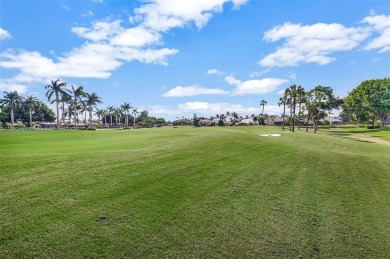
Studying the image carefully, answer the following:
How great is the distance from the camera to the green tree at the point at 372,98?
74.6m

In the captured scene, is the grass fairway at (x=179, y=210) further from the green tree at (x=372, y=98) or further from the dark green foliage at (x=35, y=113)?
the dark green foliage at (x=35, y=113)

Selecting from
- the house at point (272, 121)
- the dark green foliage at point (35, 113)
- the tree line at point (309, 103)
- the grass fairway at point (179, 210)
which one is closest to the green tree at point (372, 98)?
the tree line at point (309, 103)

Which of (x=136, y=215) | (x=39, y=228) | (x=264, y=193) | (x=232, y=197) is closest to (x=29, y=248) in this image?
(x=39, y=228)

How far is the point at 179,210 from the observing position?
338 inches

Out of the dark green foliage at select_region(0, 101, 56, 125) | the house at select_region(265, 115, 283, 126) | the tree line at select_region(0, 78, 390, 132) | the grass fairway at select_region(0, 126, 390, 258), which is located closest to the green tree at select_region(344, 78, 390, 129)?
the tree line at select_region(0, 78, 390, 132)

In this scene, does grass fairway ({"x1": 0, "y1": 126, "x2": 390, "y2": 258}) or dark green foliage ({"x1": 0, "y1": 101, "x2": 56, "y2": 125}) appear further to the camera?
dark green foliage ({"x1": 0, "y1": 101, "x2": 56, "y2": 125})

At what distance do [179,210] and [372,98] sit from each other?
3420 inches

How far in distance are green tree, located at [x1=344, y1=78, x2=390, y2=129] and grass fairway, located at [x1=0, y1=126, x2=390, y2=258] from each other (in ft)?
245

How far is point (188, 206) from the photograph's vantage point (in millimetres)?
8891

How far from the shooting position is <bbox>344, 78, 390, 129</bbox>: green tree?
74562mm

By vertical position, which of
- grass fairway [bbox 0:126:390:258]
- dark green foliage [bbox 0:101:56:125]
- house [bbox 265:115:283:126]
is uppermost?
dark green foliage [bbox 0:101:56:125]

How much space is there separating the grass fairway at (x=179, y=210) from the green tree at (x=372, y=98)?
74.8 metres

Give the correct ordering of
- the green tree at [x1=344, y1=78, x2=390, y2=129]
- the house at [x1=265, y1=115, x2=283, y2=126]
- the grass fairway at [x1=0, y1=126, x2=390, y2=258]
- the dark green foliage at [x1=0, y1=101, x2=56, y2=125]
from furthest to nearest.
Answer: the house at [x1=265, y1=115, x2=283, y2=126] → the dark green foliage at [x1=0, y1=101, x2=56, y2=125] → the green tree at [x1=344, y1=78, x2=390, y2=129] → the grass fairway at [x1=0, y1=126, x2=390, y2=258]

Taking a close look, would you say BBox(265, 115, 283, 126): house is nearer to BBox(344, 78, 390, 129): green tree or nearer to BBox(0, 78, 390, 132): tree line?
BBox(0, 78, 390, 132): tree line
